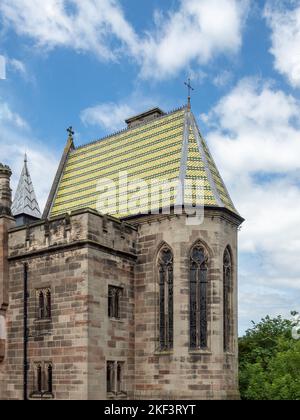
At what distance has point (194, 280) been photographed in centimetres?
2308

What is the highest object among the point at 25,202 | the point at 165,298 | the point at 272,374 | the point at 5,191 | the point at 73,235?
the point at 25,202

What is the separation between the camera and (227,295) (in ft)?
78.3

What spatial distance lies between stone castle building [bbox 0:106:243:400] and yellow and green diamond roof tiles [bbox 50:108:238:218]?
0.11 m

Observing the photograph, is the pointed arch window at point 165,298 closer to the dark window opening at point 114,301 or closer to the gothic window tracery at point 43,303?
the dark window opening at point 114,301

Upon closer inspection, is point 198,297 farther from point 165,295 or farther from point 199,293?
point 165,295

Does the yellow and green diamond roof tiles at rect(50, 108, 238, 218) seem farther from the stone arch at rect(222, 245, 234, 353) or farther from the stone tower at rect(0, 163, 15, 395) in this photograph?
the stone tower at rect(0, 163, 15, 395)

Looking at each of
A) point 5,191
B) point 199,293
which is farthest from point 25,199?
point 199,293

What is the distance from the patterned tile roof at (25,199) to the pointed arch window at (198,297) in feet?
43.2

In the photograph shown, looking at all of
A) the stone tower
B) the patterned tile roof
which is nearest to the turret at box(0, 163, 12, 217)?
the stone tower

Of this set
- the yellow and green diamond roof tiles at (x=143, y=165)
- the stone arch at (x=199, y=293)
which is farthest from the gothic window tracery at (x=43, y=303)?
the stone arch at (x=199, y=293)

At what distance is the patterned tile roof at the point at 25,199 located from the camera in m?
33.4

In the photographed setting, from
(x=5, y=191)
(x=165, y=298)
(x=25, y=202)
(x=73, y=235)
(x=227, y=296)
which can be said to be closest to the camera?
(x=73, y=235)

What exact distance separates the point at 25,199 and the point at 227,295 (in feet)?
49.8
